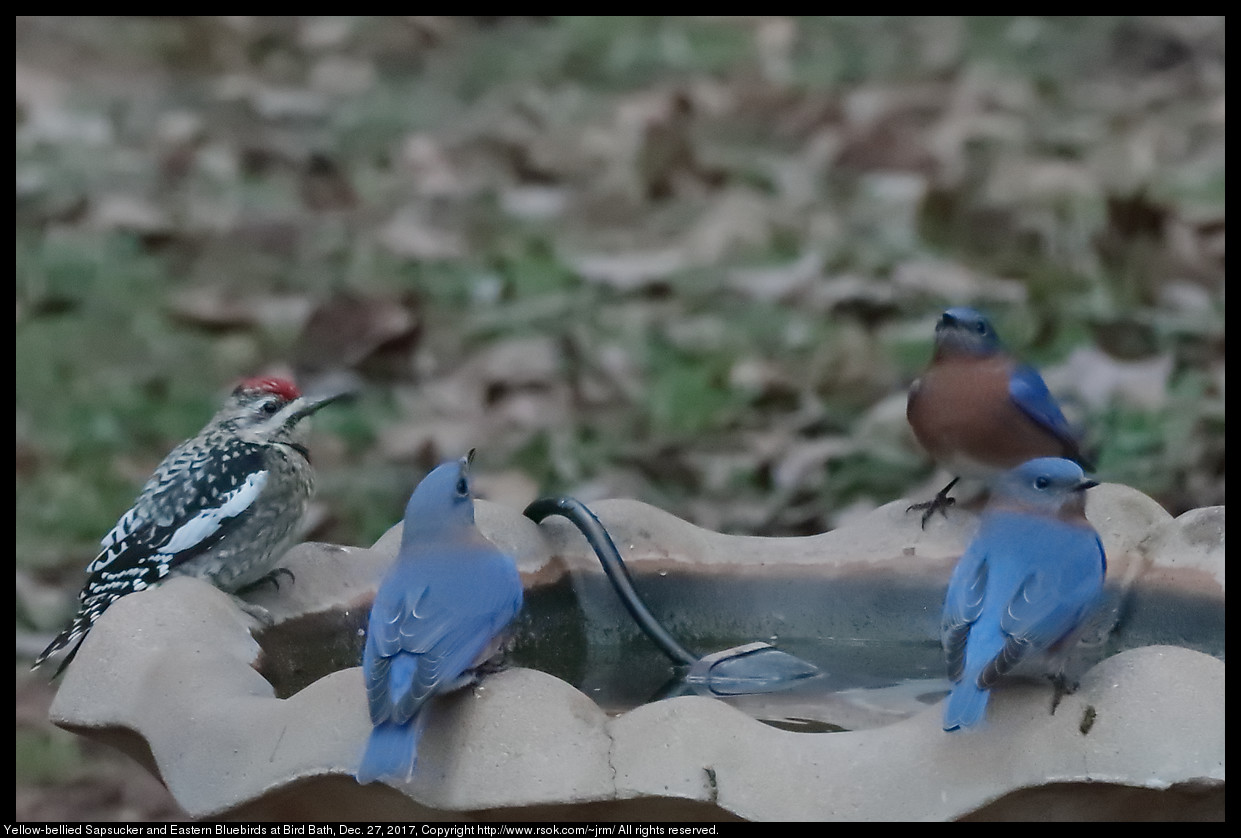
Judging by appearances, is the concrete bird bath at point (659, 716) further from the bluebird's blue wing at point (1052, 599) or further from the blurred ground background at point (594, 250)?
the blurred ground background at point (594, 250)

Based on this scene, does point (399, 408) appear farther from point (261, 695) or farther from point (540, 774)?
point (540, 774)

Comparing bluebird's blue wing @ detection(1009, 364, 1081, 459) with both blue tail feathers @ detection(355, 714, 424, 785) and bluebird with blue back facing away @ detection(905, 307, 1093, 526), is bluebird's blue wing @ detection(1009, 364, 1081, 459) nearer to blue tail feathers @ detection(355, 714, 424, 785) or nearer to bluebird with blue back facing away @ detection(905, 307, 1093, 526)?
bluebird with blue back facing away @ detection(905, 307, 1093, 526)

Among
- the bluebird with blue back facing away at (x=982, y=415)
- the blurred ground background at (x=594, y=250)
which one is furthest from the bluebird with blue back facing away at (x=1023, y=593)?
the blurred ground background at (x=594, y=250)


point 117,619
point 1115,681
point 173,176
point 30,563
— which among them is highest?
point 1115,681

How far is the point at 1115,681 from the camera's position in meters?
1.83

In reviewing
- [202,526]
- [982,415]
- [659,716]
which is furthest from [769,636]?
[202,526]

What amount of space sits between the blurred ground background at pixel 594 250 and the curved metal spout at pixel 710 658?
110 centimetres

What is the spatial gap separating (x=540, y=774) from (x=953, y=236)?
3108 millimetres

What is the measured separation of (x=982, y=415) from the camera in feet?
9.74

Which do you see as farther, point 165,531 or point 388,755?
point 165,531

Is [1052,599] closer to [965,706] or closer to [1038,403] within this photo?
[965,706]

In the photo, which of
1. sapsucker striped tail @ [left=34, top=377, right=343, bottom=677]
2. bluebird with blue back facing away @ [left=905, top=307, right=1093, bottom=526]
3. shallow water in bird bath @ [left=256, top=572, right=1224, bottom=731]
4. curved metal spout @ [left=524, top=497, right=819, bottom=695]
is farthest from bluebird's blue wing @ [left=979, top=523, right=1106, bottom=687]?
sapsucker striped tail @ [left=34, top=377, right=343, bottom=677]

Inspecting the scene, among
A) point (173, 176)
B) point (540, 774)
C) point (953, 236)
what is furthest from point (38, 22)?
point (540, 774)

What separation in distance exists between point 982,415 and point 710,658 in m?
0.89
